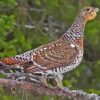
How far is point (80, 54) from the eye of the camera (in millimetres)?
8211

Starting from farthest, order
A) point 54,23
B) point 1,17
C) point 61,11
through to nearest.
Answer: point 54,23
point 61,11
point 1,17

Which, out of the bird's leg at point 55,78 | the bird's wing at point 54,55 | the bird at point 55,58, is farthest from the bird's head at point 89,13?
the bird's leg at point 55,78

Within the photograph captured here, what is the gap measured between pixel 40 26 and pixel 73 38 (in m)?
5.46

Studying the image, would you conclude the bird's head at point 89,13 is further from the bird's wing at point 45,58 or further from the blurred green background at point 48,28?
the blurred green background at point 48,28

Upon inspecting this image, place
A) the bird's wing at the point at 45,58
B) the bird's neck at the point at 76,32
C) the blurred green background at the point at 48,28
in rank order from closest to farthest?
1. the bird's wing at the point at 45,58
2. the bird's neck at the point at 76,32
3. the blurred green background at the point at 48,28

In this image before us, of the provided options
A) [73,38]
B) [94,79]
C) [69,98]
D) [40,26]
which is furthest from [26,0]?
[69,98]

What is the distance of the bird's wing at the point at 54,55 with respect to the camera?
26.3 ft

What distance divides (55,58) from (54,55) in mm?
35

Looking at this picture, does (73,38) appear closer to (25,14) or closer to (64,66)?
(64,66)

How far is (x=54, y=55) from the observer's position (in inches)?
324

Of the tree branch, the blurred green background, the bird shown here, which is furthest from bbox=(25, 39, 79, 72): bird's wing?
the blurred green background

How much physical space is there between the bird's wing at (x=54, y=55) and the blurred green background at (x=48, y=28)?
2.95 meters

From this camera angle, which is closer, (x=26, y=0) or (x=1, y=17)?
(x=1, y=17)

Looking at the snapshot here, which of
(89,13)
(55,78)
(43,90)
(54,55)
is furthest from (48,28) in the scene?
(43,90)
